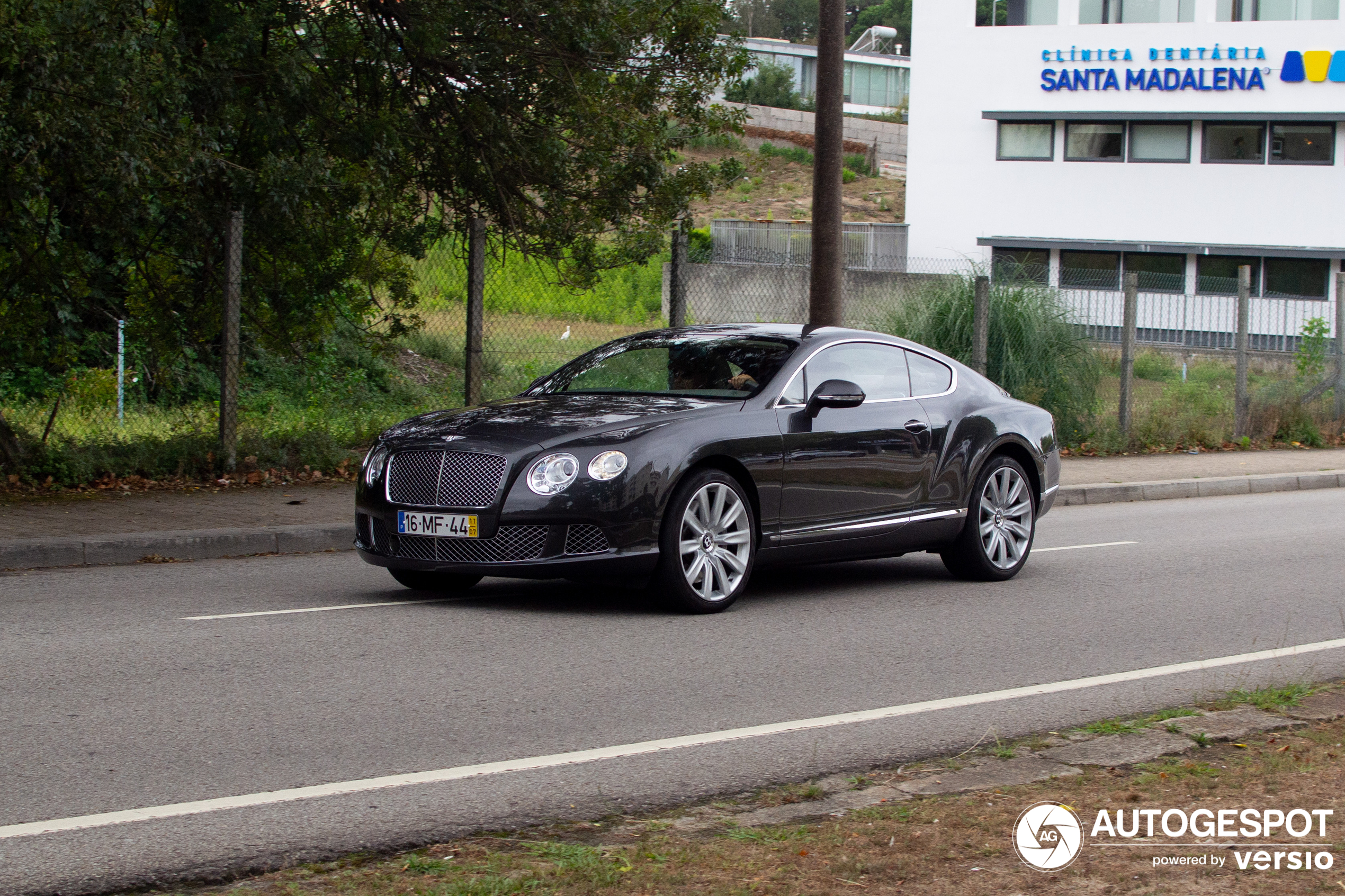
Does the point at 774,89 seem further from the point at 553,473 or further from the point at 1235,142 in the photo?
the point at 553,473

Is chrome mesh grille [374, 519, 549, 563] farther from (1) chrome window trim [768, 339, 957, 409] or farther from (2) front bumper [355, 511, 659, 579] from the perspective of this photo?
(1) chrome window trim [768, 339, 957, 409]

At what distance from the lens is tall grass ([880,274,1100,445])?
1828 cm

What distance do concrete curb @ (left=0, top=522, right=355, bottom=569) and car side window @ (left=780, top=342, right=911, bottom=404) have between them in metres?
3.37

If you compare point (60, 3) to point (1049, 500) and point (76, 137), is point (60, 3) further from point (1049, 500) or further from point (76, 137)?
point (1049, 500)

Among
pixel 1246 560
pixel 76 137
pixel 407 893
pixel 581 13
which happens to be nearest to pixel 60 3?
pixel 76 137

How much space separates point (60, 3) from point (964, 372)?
6.51 metres

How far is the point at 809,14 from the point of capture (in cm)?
11400

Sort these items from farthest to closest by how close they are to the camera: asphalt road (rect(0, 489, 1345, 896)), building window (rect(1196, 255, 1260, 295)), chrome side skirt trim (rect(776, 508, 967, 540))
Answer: building window (rect(1196, 255, 1260, 295)) → chrome side skirt trim (rect(776, 508, 967, 540)) → asphalt road (rect(0, 489, 1345, 896))

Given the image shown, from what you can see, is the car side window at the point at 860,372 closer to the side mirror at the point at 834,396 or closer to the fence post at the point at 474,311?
the side mirror at the point at 834,396

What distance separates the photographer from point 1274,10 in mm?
39469

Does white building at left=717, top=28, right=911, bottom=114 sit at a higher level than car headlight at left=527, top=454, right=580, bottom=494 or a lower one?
higher

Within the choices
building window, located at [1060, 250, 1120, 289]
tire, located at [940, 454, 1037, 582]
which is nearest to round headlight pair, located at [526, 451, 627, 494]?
tire, located at [940, 454, 1037, 582]

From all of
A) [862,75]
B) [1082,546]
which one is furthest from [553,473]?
[862,75]

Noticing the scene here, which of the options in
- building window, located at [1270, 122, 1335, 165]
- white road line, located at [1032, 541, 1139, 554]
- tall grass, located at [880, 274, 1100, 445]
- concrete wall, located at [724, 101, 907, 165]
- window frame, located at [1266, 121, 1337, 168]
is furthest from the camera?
concrete wall, located at [724, 101, 907, 165]
